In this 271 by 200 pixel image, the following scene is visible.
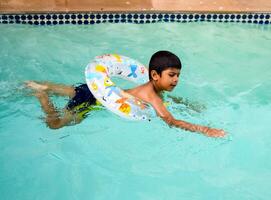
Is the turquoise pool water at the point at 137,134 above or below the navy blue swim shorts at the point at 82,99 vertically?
below

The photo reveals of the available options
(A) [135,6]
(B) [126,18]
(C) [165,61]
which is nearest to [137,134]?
(C) [165,61]

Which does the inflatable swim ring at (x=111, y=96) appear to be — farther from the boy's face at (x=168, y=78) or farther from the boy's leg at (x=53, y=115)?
the boy's leg at (x=53, y=115)

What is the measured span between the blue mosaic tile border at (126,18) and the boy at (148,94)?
2.27 metres

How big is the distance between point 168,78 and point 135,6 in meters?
3.07

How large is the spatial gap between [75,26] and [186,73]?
1961 mm

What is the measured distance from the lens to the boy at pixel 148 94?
3.74 m

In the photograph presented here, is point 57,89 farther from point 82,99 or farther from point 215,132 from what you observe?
point 215,132

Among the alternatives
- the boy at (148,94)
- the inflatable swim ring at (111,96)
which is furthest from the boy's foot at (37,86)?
the inflatable swim ring at (111,96)

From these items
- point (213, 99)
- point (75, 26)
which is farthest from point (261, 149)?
point (75, 26)

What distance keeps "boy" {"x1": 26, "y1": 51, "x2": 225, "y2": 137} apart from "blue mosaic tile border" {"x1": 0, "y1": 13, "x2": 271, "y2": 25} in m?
2.27

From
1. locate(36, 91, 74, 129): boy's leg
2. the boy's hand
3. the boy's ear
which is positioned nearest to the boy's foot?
locate(36, 91, 74, 129): boy's leg

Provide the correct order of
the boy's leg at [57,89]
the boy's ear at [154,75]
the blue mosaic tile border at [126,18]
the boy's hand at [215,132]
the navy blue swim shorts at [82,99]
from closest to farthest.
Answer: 1. the boy's hand at [215,132]
2. the boy's ear at [154,75]
3. the navy blue swim shorts at [82,99]
4. the boy's leg at [57,89]
5. the blue mosaic tile border at [126,18]

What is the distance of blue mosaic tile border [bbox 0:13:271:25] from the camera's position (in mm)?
6426

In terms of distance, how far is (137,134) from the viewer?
448 centimetres
